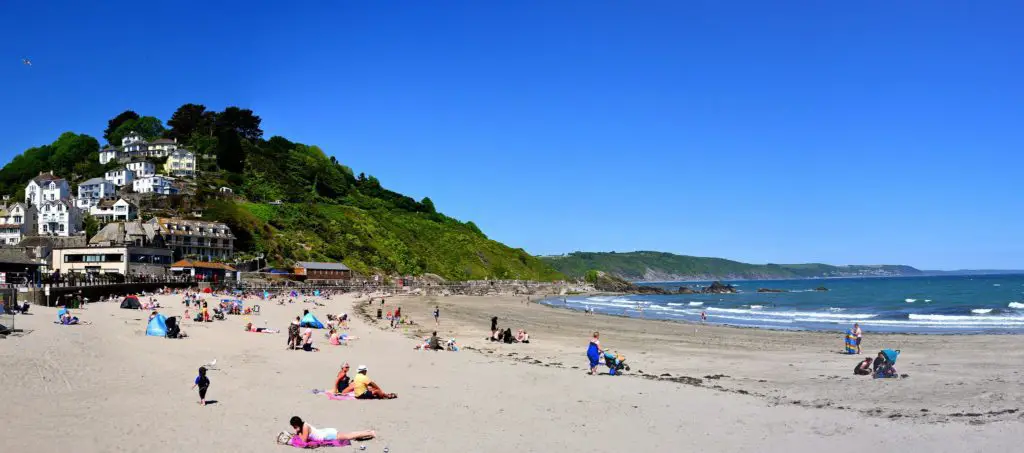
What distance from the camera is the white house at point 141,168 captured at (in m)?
97.1

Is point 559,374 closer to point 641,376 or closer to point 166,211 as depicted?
point 641,376

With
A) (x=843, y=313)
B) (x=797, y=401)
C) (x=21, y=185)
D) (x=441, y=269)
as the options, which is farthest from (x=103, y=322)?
(x=21, y=185)

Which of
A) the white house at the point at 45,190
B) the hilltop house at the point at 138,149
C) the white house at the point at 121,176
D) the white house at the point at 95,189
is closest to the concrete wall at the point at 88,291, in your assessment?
the white house at the point at 95,189

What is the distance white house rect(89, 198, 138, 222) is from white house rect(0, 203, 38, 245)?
20.9 ft

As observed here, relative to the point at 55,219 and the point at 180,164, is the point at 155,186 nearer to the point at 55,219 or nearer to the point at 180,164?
the point at 180,164

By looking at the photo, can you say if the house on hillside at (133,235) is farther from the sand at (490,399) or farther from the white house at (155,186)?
the sand at (490,399)

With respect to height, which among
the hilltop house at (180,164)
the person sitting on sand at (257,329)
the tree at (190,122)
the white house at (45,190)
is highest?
the tree at (190,122)

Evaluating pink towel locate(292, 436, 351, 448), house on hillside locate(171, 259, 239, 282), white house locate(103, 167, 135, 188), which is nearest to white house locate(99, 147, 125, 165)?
white house locate(103, 167, 135, 188)

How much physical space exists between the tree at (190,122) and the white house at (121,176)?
20593 millimetres

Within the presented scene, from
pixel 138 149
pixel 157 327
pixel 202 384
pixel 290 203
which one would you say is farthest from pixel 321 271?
pixel 202 384

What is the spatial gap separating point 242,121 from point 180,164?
23995 mm

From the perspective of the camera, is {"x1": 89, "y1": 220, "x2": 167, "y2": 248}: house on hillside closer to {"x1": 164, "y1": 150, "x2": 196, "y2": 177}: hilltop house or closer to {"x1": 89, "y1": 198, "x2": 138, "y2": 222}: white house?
{"x1": 89, "y1": 198, "x2": 138, "y2": 222}: white house

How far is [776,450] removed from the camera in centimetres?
1005

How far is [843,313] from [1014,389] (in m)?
38.9
